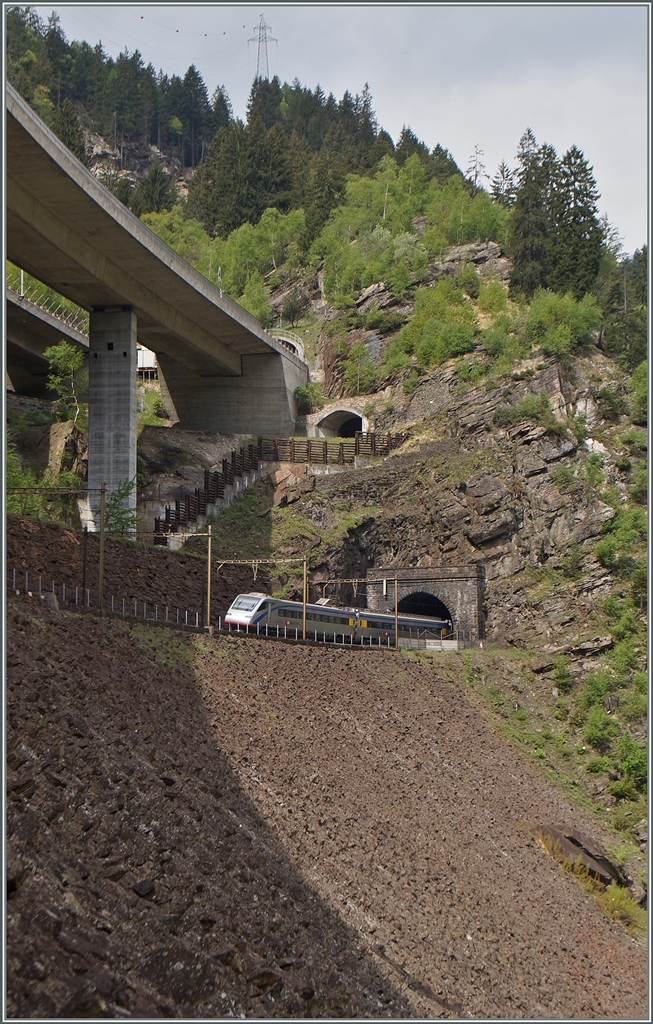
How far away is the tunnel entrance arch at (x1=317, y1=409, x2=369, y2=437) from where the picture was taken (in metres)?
63.7

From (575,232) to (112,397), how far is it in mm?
42363

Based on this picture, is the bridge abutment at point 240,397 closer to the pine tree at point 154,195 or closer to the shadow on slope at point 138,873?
the shadow on slope at point 138,873

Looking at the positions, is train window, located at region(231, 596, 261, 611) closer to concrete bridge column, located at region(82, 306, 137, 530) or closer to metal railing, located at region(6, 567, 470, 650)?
metal railing, located at region(6, 567, 470, 650)

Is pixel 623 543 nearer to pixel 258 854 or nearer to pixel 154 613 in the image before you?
pixel 154 613

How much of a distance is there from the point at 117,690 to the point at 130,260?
25.4m

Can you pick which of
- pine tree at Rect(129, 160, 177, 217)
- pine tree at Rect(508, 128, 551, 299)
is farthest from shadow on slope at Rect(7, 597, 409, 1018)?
pine tree at Rect(129, 160, 177, 217)

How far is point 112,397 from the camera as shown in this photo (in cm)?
4347

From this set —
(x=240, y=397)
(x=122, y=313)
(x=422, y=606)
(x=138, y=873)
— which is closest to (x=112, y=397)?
(x=122, y=313)

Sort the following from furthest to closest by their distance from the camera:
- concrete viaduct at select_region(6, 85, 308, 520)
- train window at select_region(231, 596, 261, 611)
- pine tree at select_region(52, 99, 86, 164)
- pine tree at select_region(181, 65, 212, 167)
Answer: pine tree at select_region(181, 65, 212, 167) → pine tree at select_region(52, 99, 86, 164) → train window at select_region(231, 596, 261, 611) → concrete viaduct at select_region(6, 85, 308, 520)

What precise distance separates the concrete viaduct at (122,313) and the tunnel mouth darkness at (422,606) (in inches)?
646

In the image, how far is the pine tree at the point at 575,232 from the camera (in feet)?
220

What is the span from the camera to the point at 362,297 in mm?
72562

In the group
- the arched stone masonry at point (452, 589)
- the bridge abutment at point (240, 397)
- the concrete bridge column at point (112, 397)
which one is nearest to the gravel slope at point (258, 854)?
the arched stone masonry at point (452, 589)

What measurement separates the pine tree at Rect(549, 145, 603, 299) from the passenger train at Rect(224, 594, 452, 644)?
102 feet
